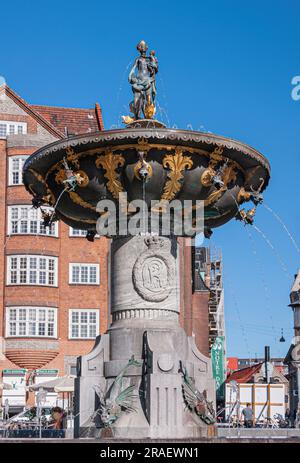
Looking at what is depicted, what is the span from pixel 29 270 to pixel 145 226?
35451mm

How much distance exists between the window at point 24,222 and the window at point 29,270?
1.65m

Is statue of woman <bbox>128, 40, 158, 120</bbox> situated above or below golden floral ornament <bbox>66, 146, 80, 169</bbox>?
above

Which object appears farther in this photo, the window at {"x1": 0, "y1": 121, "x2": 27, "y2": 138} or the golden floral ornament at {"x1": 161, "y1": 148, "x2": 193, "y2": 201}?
the window at {"x1": 0, "y1": 121, "x2": 27, "y2": 138}

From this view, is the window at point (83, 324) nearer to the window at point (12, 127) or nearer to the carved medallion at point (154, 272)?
the window at point (12, 127)

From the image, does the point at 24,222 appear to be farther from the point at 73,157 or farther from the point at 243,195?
the point at 73,157

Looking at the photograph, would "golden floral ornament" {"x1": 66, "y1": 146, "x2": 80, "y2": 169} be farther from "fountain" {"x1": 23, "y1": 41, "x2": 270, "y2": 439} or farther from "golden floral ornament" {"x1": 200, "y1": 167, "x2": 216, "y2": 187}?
"golden floral ornament" {"x1": 200, "y1": 167, "x2": 216, "y2": 187}

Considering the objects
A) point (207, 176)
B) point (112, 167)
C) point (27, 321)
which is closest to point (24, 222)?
point (27, 321)

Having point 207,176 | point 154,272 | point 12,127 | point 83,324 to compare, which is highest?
point 12,127

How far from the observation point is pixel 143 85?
673 inches

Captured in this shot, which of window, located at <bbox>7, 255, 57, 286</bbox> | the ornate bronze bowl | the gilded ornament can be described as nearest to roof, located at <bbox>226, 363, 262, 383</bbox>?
window, located at <bbox>7, 255, 57, 286</bbox>

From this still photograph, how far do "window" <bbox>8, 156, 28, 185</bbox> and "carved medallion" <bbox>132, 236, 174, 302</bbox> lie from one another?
37.2 metres

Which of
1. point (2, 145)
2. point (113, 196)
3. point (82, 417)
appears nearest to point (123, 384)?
point (82, 417)

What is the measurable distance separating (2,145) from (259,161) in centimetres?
3879

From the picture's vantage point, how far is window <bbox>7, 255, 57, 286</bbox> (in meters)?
51.2
